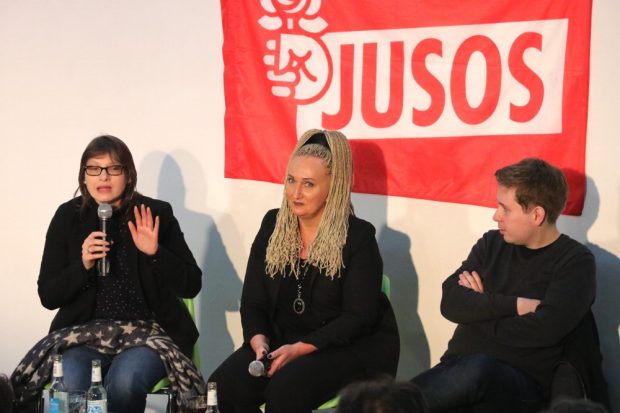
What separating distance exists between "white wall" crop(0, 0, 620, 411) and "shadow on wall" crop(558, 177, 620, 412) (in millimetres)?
12

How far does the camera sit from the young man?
3227 mm

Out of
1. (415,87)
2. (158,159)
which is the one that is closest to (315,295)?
(415,87)

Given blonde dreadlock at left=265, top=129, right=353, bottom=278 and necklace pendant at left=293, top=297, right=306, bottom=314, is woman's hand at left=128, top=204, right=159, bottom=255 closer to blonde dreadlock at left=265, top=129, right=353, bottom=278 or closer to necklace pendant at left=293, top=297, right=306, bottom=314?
blonde dreadlock at left=265, top=129, right=353, bottom=278

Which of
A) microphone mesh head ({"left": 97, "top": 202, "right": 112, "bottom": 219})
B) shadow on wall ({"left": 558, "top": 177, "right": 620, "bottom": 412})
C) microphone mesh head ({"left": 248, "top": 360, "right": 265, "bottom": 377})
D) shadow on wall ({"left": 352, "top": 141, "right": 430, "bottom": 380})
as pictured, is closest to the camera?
microphone mesh head ({"left": 248, "top": 360, "right": 265, "bottom": 377})

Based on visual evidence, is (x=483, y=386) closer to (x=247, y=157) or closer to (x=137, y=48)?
(x=247, y=157)

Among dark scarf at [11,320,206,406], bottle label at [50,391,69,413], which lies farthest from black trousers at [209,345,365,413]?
bottle label at [50,391,69,413]

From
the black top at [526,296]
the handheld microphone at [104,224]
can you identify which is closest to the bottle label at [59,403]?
the handheld microphone at [104,224]

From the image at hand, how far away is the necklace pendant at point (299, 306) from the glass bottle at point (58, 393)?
0.87 meters

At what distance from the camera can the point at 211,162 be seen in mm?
4594

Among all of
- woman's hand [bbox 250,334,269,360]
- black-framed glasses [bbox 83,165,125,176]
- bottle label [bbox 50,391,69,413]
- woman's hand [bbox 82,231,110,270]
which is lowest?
bottle label [bbox 50,391,69,413]

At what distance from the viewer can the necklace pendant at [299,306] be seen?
363cm

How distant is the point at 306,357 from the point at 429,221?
101 centimetres

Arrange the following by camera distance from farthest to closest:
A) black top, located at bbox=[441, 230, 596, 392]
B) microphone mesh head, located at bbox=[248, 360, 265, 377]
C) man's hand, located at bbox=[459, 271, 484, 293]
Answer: man's hand, located at bbox=[459, 271, 484, 293] → microphone mesh head, located at bbox=[248, 360, 265, 377] → black top, located at bbox=[441, 230, 596, 392]

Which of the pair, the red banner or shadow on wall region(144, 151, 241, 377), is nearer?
the red banner
